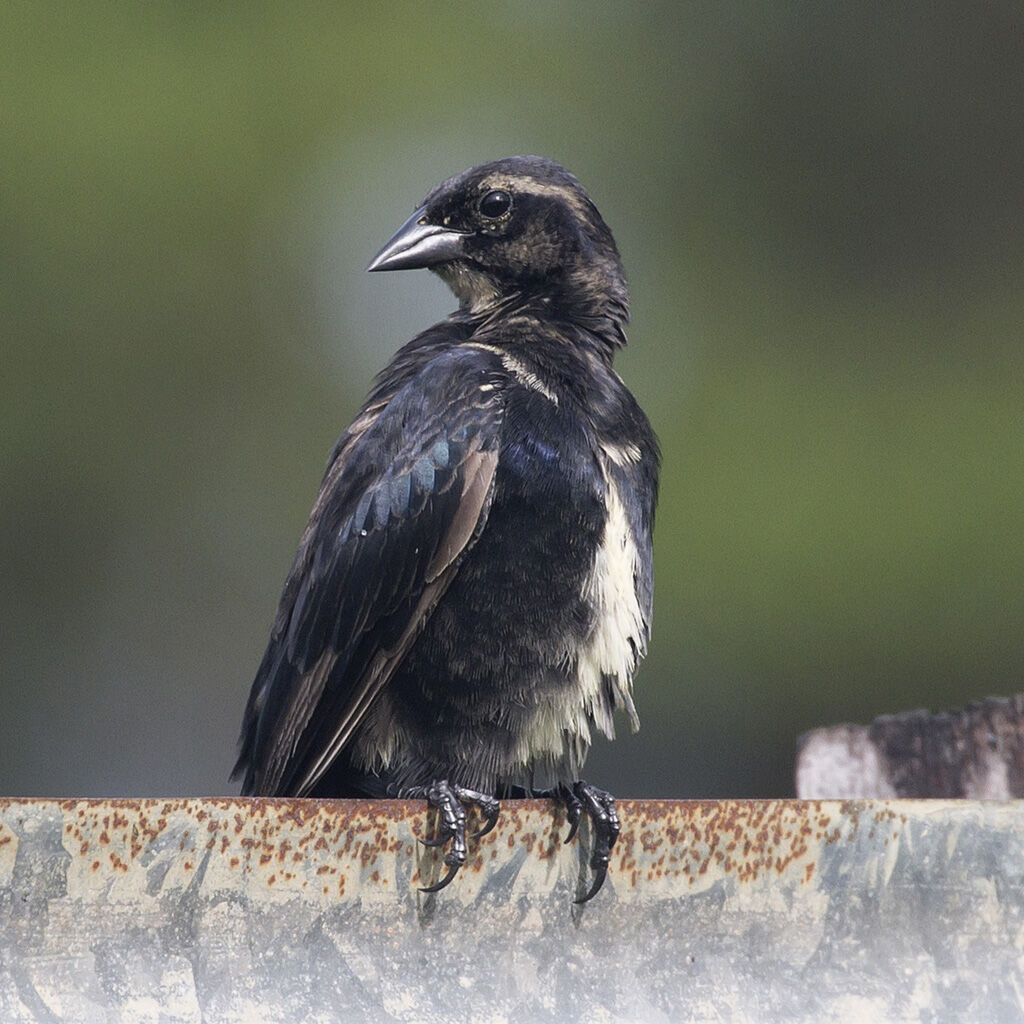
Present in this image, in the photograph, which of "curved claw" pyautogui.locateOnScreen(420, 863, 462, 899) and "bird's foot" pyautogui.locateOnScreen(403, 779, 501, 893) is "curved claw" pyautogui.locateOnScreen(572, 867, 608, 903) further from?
"bird's foot" pyautogui.locateOnScreen(403, 779, 501, 893)

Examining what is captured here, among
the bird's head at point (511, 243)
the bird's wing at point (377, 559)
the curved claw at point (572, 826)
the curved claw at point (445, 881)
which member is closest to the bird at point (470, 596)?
the bird's wing at point (377, 559)

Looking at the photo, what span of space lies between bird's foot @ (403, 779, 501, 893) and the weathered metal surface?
23 millimetres

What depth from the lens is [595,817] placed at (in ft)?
7.45

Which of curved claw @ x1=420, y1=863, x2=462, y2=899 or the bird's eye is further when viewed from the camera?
the bird's eye

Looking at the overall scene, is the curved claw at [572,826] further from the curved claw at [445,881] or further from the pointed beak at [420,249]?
the pointed beak at [420,249]

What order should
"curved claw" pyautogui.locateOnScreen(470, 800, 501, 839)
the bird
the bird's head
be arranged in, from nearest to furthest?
"curved claw" pyautogui.locateOnScreen(470, 800, 501, 839) → the bird → the bird's head

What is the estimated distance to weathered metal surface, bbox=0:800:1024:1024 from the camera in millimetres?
1887

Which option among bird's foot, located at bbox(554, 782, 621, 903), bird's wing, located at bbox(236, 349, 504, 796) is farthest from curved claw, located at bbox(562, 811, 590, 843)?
bird's wing, located at bbox(236, 349, 504, 796)

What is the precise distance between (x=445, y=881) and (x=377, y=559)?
3.56ft

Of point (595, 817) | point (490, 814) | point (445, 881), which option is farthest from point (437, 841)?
point (490, 814)

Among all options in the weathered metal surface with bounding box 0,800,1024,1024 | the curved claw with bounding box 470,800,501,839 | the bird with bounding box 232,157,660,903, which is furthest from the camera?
the bird with bounding box 232,157,660,903

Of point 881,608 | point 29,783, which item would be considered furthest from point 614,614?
point 29,783

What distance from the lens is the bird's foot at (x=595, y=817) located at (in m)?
1.99

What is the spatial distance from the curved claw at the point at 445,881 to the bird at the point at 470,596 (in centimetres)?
75
